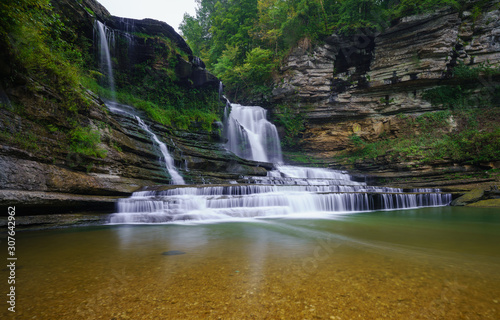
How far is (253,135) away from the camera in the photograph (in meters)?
18.2

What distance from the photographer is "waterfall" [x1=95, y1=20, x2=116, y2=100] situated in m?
12.1

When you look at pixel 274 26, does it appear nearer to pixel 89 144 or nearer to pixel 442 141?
pixel 442 141

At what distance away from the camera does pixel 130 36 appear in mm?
13242

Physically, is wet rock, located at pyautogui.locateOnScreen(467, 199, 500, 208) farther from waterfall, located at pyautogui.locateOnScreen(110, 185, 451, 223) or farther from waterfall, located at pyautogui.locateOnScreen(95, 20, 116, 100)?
waterfall, located at pyautogui.locateOnScreen(95, 20, 116, 100)

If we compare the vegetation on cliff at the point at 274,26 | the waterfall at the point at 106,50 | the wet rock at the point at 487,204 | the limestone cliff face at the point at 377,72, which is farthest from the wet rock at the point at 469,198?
the waterfall at the point at 106,50

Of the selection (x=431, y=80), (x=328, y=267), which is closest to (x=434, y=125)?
(x=431, y=80)

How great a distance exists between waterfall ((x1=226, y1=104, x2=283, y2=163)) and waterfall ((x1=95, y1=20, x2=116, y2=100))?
7830 millimetres

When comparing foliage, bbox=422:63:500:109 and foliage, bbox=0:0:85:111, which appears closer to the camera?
foliage, bbox=0:0:85:111

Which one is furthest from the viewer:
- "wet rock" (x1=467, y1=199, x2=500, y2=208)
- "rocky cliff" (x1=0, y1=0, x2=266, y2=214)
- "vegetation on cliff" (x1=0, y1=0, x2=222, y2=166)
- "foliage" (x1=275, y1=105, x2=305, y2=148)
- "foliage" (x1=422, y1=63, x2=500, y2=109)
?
"foliage" (x1=275, y1=105, x2=305, y2=148)

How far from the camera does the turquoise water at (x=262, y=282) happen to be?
1.17m

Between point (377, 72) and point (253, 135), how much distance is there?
10684mm

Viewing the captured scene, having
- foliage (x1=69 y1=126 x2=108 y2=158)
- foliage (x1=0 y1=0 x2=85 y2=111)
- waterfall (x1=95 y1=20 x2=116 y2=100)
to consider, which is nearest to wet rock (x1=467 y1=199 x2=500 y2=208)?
foliage (x1=69 y1=126 x2=108 y2=158)

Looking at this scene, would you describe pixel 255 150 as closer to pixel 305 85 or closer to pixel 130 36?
pixel 305 85

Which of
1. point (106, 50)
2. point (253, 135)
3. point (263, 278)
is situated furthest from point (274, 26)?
point (263, 278)
